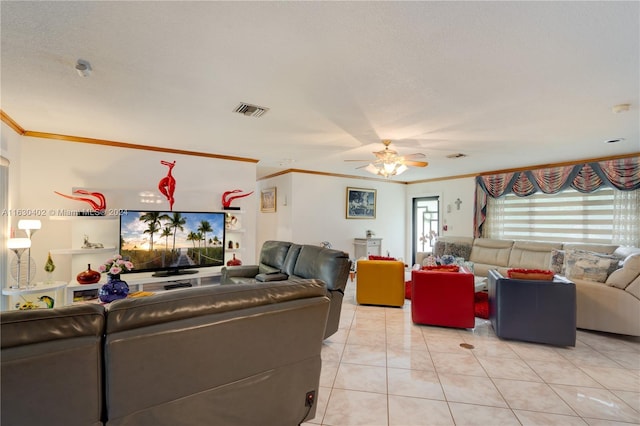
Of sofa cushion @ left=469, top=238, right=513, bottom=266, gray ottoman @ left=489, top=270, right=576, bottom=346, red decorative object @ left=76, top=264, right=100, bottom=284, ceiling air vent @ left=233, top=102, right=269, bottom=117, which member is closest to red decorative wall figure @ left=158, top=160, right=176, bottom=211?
red decorative object @ left=76, top=264, right=100, bottom=284

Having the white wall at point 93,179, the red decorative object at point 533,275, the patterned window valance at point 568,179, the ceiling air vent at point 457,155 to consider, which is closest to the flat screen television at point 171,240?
the white wall at point 93,179

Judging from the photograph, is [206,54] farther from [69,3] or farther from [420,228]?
[420,228]

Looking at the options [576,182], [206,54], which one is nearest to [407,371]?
[206,54]

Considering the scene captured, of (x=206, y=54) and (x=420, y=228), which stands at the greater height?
(x=206, y=54)

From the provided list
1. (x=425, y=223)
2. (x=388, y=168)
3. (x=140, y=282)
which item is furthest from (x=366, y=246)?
(x=140, y=282)

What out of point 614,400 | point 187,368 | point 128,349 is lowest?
point 614,400

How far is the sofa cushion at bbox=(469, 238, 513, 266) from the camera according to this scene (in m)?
5.72

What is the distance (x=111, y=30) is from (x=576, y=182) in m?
6.70

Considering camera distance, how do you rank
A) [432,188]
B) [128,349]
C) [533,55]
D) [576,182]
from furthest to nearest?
[432,188] < [576,182] < [533,55] < [128,349]

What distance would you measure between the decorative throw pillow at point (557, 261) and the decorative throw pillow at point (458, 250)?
1.56 m

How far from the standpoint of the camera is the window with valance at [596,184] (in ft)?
15.3

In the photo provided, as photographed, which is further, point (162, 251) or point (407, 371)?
point (162, 251)

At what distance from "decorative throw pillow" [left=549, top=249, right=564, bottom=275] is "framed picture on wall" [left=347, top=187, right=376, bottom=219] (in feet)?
12.7

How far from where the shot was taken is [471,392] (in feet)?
7.49
